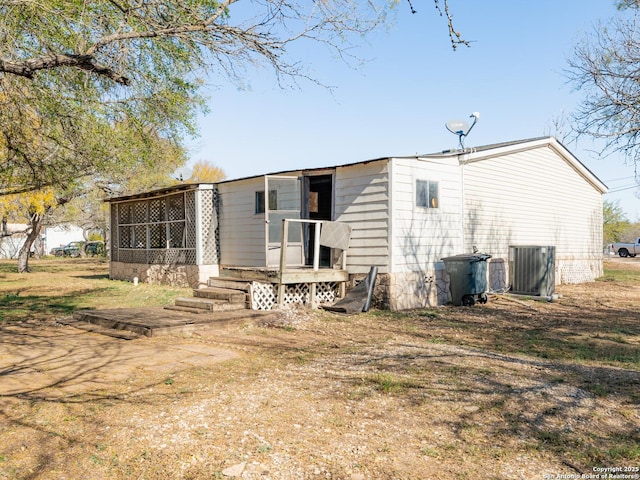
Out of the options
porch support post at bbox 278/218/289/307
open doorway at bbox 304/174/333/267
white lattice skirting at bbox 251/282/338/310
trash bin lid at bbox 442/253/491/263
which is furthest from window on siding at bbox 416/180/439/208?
porch support post at bbox 278/218/289/307

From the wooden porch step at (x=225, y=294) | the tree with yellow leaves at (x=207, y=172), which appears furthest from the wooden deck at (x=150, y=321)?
the tree with yellow leaves at (x=207, y=172)

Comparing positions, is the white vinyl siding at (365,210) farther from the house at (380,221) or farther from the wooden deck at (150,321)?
the wooden deck at (150,321)

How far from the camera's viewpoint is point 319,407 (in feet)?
A: 14.8

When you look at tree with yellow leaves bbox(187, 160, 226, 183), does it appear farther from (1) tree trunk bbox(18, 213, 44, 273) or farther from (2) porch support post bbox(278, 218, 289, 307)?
(2) porch support post bbox(278, 218, 289, 307)

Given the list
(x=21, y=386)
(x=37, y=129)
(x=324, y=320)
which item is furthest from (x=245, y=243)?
(x=21, y=386)

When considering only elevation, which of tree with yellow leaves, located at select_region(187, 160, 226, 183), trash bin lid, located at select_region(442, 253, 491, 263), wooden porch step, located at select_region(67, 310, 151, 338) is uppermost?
tree with yellow leaves, located at select_region(187, 160, 226, 183)

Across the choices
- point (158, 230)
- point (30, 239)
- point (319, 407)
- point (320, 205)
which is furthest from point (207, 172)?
point (319, 407)

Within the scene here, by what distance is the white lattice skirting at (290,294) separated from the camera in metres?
10.6

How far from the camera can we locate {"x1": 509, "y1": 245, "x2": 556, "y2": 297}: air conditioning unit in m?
13.4

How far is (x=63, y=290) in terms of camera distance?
15.6 meters

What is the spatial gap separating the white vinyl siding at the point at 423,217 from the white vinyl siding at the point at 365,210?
25 cm

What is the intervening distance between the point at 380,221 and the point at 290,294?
2.58 metres

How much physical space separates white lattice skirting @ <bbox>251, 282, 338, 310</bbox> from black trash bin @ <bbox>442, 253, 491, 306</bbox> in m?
2.81

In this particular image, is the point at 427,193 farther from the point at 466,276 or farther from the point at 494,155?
the point at 494,155
